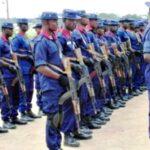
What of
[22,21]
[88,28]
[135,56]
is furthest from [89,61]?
[135,56]

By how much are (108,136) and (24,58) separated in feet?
7.87

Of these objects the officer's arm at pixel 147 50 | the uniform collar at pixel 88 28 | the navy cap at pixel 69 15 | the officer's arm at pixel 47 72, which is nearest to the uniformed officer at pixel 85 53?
Result: the uniform collar at pixel 88 28

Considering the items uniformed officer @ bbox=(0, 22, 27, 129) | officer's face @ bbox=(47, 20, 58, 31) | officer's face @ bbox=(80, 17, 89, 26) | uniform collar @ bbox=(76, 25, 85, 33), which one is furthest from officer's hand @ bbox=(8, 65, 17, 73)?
officer's face @ bbox=(47, 20, 58, 31)

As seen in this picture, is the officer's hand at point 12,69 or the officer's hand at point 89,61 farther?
the officer's hand at point 12,69

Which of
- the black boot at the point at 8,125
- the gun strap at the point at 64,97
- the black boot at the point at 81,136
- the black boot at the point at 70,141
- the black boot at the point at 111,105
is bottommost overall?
the black boot at the point at 111,105

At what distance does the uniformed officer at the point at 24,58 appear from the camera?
27.8 ft

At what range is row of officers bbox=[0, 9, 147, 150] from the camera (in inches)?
227

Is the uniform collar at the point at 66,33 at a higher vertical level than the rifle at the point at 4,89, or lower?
higher

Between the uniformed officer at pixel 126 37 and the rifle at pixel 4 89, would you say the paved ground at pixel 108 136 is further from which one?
the uniformed officer at pixel 126 37

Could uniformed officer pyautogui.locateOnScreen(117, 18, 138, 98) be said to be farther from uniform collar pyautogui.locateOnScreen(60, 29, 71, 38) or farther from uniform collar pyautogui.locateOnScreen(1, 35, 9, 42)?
uniform collar pyautogui.locateOnScreen(60, 29, 71, 38)

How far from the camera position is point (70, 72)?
5.94m

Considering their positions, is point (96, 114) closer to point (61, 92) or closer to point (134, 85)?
point (61, 92)

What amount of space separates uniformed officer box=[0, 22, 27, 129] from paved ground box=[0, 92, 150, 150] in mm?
266

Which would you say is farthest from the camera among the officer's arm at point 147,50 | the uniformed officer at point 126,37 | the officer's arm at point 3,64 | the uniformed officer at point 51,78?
the uniformed officer at point 126,37
